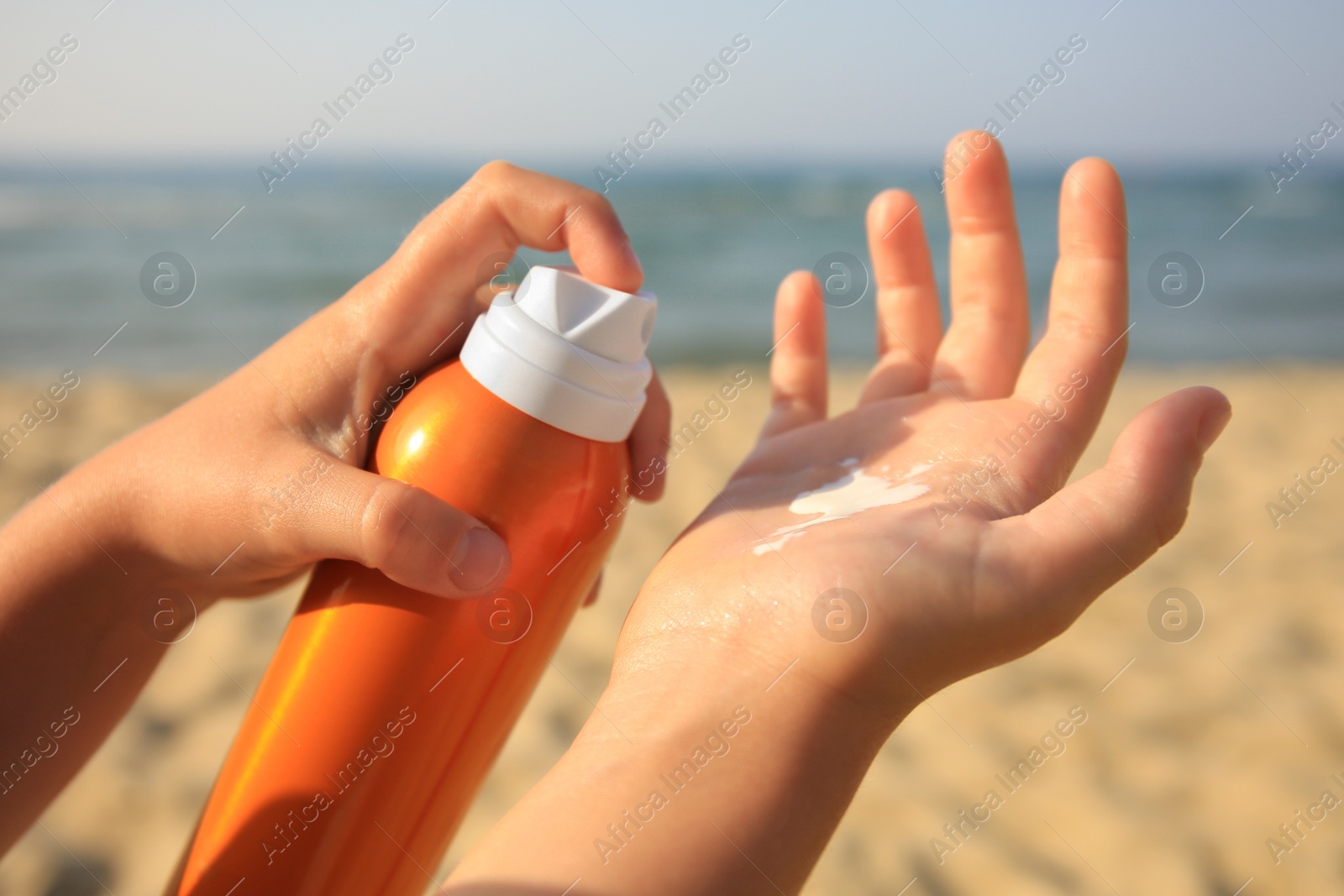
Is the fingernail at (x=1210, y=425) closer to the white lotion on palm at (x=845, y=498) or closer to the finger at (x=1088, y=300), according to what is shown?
the finger at (x=1088, y=300)

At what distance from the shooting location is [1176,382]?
6.00 metres

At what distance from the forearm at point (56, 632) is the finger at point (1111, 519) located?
47.2 inches

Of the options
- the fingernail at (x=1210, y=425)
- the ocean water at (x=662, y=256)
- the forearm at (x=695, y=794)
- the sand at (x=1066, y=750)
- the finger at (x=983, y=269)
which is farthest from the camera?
the ocean water at (x=662, y=256)

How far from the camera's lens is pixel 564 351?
1.04 metres

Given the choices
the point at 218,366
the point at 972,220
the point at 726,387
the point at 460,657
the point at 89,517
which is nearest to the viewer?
the point at 460,657

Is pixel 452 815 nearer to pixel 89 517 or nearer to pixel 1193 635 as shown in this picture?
pixel 89 517

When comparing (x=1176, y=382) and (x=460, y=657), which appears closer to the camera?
(x=460, y=657)

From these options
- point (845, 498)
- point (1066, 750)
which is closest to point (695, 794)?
point (845, 498)

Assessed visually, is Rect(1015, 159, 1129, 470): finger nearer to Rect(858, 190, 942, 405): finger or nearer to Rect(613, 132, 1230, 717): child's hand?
Rect(613, 132, 1230, 717): child's hand

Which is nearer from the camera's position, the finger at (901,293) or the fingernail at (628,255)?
the fingernail at (628,255)

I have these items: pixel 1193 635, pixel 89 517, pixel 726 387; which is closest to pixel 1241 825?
pixel 1193 635

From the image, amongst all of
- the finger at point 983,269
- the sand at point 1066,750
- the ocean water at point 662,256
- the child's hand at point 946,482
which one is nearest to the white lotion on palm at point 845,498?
the child's hand at point 946,482

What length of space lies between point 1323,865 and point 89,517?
2536 millimetres

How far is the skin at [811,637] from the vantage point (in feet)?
3.28
